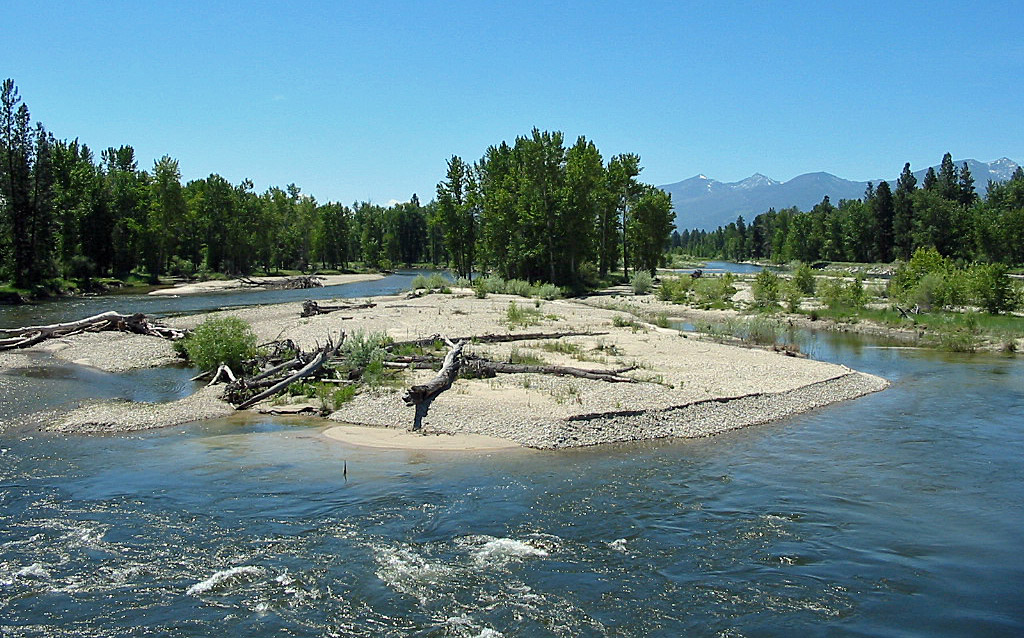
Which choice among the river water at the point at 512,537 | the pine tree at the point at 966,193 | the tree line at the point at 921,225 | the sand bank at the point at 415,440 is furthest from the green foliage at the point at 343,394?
the pine tree at the point at 966,193

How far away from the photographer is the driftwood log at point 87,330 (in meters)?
31.8

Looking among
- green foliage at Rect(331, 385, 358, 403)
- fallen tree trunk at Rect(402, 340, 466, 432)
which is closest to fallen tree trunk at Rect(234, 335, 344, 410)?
green foliage at Rect(331, 385, 358, 403)

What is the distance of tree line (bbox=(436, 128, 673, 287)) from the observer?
210ft

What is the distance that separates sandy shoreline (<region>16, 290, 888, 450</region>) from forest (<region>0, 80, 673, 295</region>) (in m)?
33.1

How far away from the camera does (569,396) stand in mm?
20188

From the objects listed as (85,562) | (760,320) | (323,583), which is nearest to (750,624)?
(323,583)

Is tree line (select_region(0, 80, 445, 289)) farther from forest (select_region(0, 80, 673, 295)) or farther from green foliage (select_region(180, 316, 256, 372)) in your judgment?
green foliage (select_region(180, 316, 256, 372))

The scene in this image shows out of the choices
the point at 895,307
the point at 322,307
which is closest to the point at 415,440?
the point at 322,307

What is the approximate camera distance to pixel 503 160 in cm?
7350

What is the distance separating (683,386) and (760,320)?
19623 mm

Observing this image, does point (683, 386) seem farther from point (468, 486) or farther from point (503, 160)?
point (503, 160)

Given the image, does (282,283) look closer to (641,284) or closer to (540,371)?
(641,284)

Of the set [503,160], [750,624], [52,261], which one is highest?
[503,160]

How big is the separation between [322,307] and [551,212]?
25.7m
